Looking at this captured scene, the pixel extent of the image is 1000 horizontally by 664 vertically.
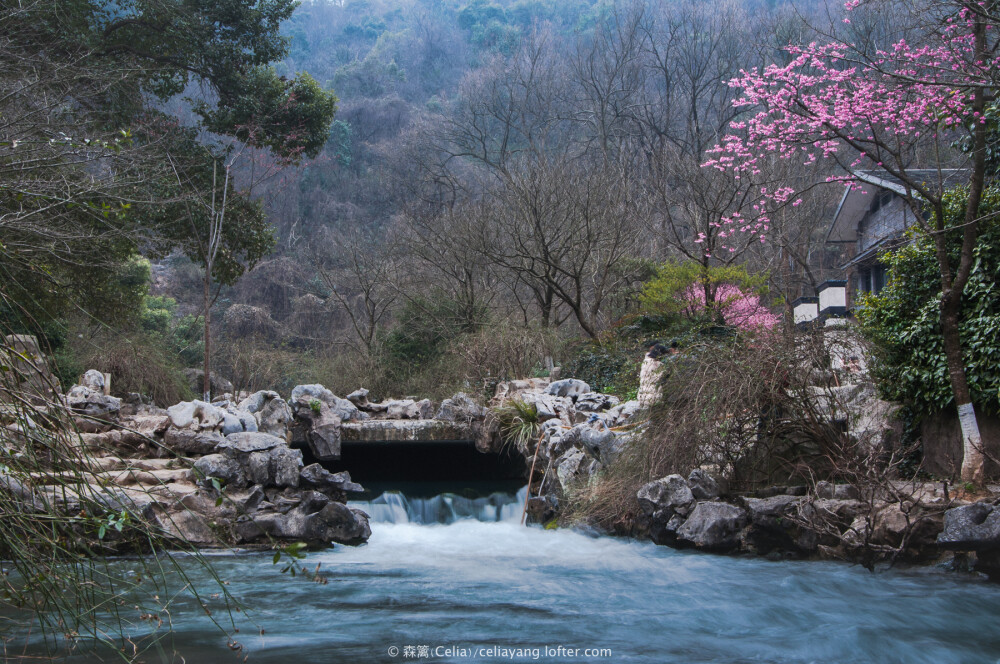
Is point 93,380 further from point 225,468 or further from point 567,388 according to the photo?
point 567,388

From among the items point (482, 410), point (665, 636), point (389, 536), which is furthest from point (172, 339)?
point (665, 636)

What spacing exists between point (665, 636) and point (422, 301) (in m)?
11.3

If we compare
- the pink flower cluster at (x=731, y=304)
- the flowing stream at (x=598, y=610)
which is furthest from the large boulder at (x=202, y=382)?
the pink flower cluster at (x=731, y=304)

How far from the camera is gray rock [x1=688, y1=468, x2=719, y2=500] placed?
23.0 ft

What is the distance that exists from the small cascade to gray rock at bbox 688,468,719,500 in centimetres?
268

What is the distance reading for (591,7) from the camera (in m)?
45.9

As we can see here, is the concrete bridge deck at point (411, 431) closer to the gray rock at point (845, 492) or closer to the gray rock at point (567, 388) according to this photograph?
the gray rock at point (567, 388)

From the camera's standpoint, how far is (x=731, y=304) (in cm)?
1403

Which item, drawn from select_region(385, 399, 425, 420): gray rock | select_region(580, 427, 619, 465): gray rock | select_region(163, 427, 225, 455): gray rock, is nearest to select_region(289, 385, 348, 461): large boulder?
select_region(385, 399, 425, 420): gray rock

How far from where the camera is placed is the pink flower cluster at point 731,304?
545 inches

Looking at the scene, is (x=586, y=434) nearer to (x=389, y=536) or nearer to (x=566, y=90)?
(x=389, y=536)

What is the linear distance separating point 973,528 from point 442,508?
19.5ft

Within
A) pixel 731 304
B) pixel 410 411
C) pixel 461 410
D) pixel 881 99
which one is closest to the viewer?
pixel 881 99

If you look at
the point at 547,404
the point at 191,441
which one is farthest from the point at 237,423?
the point at 547,404
